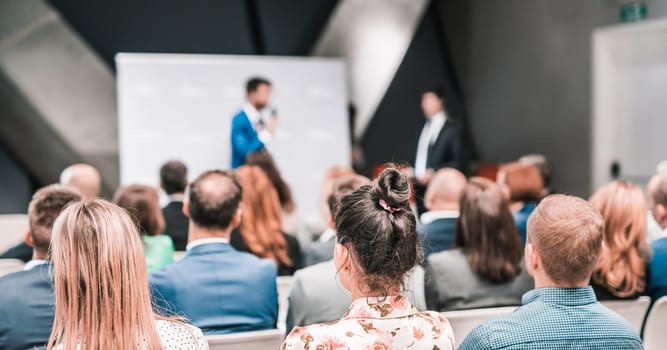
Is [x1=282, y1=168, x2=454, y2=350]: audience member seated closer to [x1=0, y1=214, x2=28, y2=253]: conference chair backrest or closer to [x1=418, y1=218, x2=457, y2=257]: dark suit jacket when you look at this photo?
[x1=418, y1=218, x2=457, y2=257]: dark suit jacket

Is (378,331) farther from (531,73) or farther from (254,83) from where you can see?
(531,73)

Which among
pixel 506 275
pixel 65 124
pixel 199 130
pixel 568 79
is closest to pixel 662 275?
pixel 506 275

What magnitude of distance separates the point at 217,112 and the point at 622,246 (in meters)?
4.96

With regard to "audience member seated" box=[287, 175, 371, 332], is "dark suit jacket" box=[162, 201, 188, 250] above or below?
above

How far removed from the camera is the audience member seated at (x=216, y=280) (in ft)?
7.98

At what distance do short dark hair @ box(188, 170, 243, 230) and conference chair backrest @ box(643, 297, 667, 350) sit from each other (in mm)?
1513

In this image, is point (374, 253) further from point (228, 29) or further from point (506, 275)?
point (228, 29)

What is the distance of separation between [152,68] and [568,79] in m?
4.05

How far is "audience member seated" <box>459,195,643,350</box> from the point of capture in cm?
173

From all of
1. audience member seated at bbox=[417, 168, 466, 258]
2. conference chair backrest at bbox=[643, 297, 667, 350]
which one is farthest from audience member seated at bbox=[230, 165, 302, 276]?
conference chair backrest at bbox=[643, 297, 667, 350]

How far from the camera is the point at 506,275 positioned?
9.22ft

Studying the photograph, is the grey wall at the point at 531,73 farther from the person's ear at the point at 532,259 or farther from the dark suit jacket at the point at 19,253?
the dark suit jacket at the point at 19,253

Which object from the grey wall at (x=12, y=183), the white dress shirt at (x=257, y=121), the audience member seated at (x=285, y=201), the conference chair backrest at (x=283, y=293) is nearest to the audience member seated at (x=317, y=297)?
the conference chair backrest at (x=283, y=293)

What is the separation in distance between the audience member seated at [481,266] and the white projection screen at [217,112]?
402 cm
